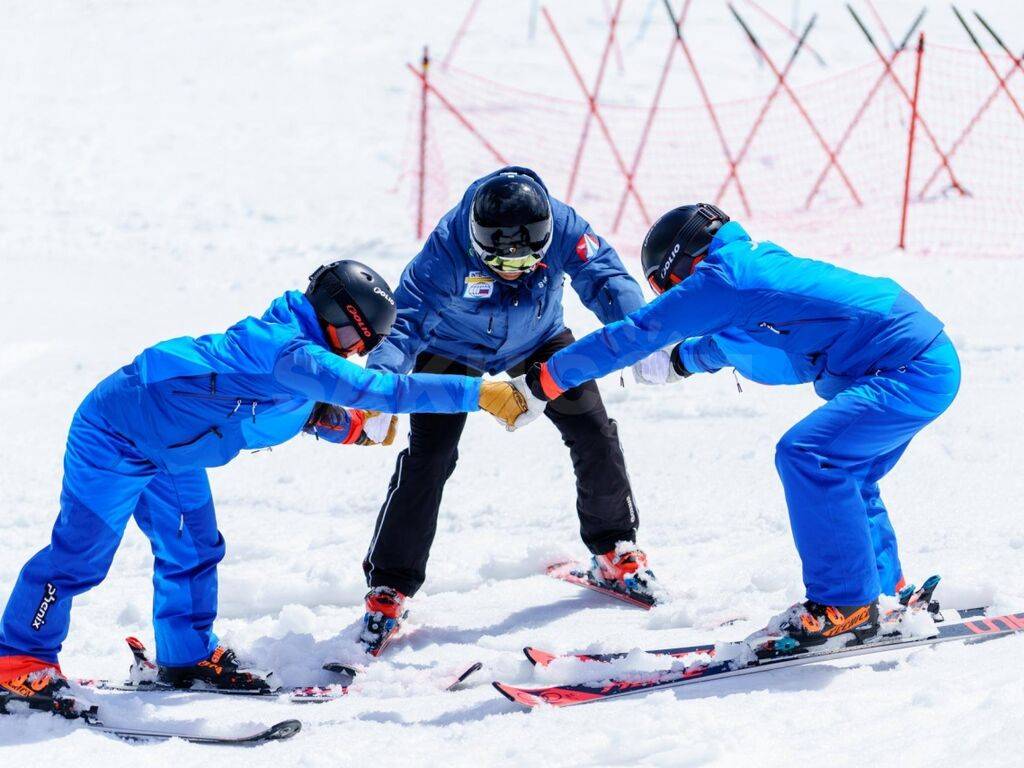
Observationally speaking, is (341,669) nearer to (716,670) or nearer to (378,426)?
(378,426)

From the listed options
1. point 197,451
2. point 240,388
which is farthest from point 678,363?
point 197,451

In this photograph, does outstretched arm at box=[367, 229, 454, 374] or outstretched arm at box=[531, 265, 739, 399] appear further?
outstretched arm at box=[367, 229, 454, 374]

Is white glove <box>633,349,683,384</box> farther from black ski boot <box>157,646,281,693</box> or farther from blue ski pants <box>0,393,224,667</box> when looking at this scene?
black ski boot <box>157,646,281,693</box>

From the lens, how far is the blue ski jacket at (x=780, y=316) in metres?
4.19

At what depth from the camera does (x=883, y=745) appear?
333 centimetres

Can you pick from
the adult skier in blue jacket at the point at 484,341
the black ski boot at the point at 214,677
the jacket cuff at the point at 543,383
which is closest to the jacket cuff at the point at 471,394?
the jacket cuff at the point at 543,383

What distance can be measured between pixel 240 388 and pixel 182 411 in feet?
0.75

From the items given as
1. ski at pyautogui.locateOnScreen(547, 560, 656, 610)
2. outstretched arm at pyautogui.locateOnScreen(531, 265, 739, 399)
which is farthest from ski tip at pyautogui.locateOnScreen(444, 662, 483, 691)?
outstretched arm at pyautogui.locateOnScreen(531, 265, 739, 399)

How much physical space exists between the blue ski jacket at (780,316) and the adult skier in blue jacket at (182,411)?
542mm

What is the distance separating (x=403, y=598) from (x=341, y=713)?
0.88m

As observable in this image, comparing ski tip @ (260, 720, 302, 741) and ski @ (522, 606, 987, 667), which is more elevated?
ski @ (522, 606, 987, 667)

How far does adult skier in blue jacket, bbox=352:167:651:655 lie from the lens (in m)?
5.09

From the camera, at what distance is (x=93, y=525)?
14.3 ft

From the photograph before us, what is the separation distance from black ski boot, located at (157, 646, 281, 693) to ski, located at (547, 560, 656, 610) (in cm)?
155
